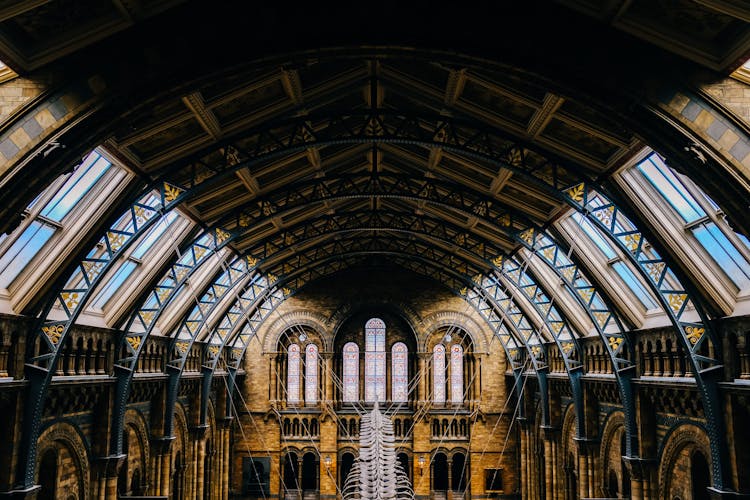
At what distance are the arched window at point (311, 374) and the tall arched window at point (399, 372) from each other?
3.78 metres

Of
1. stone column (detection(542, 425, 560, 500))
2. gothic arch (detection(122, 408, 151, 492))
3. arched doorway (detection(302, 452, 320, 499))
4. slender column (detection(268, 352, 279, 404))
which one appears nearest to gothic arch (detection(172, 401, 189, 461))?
gothic arch (detection(122, 408, 151, 492))

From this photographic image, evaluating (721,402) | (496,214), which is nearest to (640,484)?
A: (721,402)

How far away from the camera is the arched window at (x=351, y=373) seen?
3391 centimetres

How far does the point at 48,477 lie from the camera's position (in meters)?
16.1

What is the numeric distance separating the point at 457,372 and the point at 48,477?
21282 millimetres

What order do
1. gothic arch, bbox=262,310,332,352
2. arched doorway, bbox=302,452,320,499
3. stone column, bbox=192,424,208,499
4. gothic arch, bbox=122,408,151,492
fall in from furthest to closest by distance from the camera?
gothic arch, bbox=262,310,332,352 → arched doorway, bbox=302,452,320,499 → stone column, bbox=192,424,208,499 → gothic arch, bbox=122,408,151,492

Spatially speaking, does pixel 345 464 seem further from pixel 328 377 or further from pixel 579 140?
pixel 579 140

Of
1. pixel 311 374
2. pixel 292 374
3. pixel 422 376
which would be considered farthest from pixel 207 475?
pixel 422 376

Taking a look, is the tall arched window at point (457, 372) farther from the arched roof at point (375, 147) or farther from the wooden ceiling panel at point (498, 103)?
the wooden ceiling panel at point (498, 103)

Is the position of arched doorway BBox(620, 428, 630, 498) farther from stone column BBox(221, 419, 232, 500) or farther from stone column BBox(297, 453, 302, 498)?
stone column BBox(221, 419, 232, 500)

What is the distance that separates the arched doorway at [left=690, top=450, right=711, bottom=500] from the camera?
15492 mm

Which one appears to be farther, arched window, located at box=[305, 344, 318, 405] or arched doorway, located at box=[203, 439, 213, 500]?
arched window, located at box=[305, 344, 318, 405]

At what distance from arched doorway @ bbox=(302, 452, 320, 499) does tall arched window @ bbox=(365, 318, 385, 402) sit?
3.88 metres

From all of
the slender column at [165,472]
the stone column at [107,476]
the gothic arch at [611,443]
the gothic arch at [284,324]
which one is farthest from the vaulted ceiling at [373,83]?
the gothic arch at [284,324]
